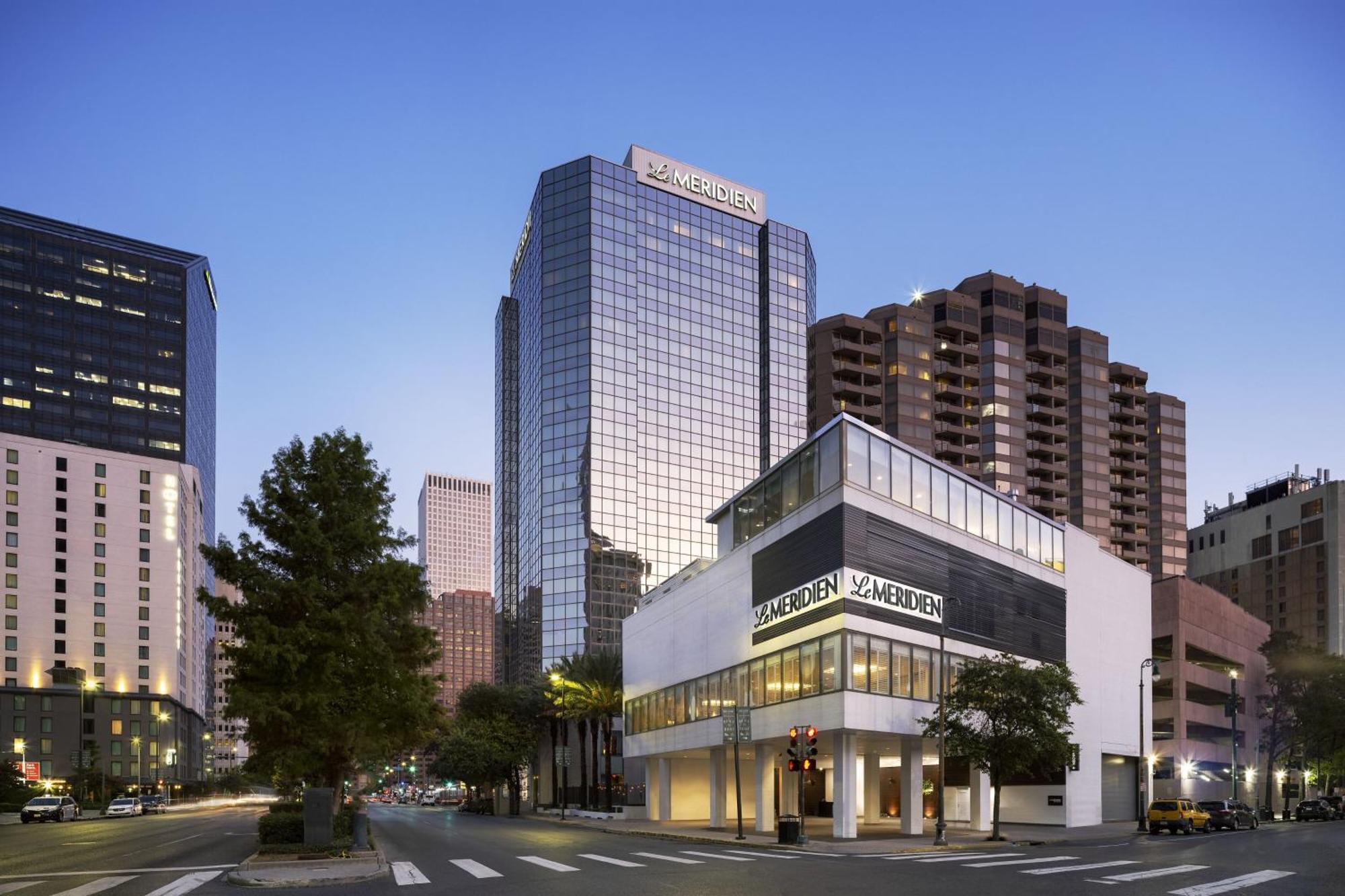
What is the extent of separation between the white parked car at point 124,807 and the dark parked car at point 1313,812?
3609 inches

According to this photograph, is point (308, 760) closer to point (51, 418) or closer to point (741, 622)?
point (741, 622)

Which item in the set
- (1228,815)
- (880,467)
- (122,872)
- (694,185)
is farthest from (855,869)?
(694,185)

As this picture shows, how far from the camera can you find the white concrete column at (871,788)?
61219 millimetres

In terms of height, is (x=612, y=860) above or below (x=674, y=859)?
above

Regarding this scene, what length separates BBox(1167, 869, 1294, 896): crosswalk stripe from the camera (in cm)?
2094

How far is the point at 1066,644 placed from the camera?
207ft

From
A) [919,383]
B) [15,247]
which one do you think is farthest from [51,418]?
[919,383]

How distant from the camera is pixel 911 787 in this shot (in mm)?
49719

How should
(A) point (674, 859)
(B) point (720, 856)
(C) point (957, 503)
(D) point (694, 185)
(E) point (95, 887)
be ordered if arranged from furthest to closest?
(D) point (694, 185) < (C) point (957, 503) < (B) point (720, 856) < (A) point (674, 859) < (E) point (95, 887)

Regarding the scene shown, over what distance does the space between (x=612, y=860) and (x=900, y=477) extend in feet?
→ 84.8

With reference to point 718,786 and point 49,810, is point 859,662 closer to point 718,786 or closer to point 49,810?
point 718,786

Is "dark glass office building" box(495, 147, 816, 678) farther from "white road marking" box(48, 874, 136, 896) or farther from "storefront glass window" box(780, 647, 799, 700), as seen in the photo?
"white road marking" box(48, 874, 136, 896)

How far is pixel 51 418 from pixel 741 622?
176258 millimetres

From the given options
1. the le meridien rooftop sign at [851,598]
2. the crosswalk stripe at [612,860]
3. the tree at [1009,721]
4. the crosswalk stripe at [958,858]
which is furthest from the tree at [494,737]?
the crosswalk stripe at [958,858]
